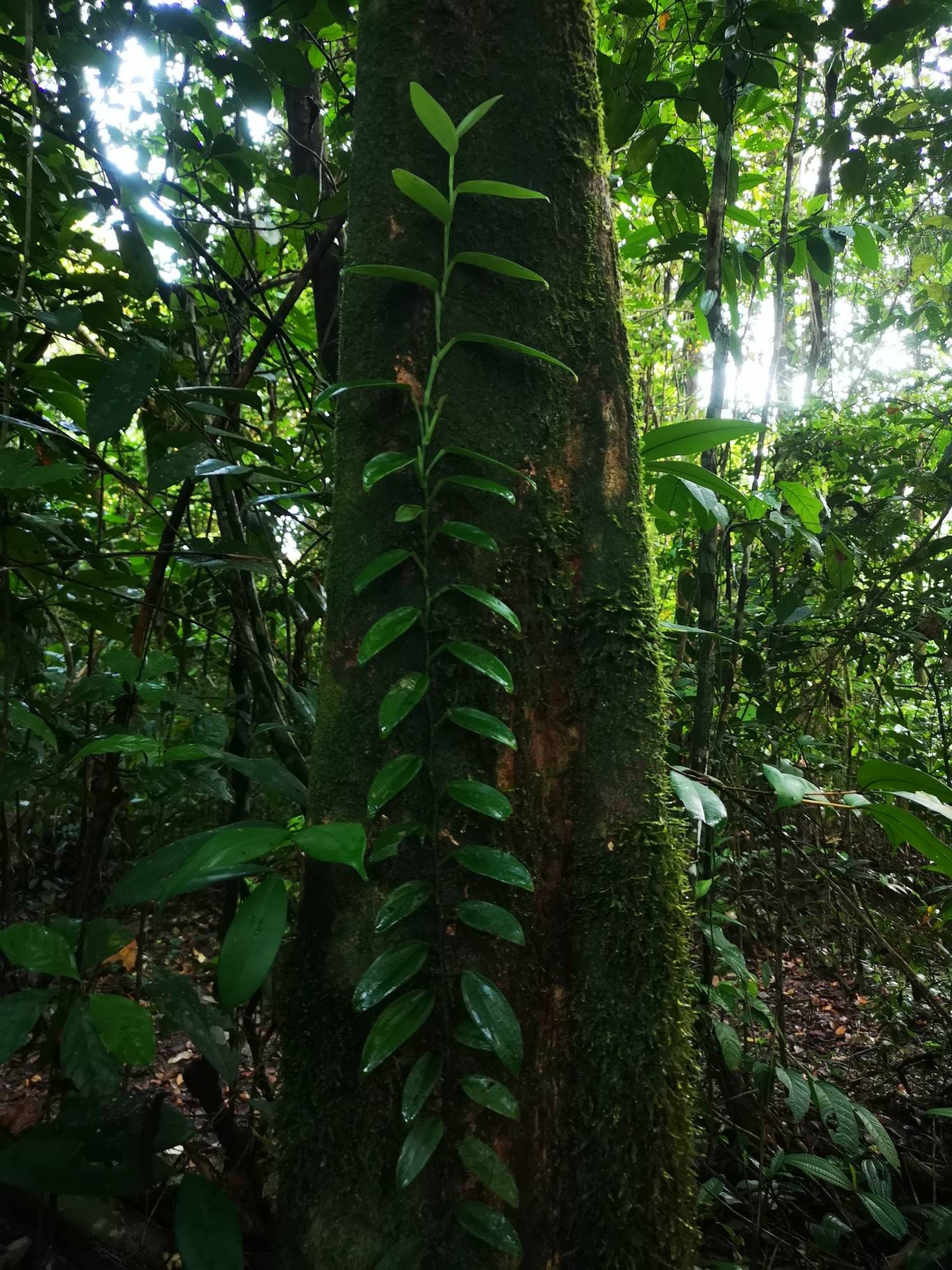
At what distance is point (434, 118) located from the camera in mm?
820

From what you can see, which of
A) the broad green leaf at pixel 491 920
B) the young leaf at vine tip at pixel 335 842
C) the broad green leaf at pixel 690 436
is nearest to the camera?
the young leaf at vine tip at pixel 335 842

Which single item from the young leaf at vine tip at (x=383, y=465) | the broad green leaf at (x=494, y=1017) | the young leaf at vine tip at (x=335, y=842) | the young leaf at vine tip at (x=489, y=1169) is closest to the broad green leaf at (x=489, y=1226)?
the young leaf at vine tip at (x=489, y=1169)

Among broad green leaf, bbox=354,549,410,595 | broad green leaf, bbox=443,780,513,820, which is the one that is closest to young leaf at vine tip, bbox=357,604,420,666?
broad green leaf, bbox=354,549,410,595

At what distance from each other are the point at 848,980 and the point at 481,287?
267 centimetres

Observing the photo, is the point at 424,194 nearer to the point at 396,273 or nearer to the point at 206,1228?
the point at 396,273

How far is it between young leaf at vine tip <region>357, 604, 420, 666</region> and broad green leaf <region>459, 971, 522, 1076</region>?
331mm

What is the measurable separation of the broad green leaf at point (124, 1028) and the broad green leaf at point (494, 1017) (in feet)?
1.03

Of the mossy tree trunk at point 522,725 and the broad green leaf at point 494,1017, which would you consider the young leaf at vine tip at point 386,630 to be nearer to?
the mossy tree trunk at point 522,725

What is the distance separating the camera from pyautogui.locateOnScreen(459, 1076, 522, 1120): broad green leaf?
727 mm

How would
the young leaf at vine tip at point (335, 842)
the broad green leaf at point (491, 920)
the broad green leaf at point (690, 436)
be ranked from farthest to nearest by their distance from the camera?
the broad green leaf at point (690, 436) < the broad green leaf at point (491, 920) < the young leaf at vine tip at point (335, 842)

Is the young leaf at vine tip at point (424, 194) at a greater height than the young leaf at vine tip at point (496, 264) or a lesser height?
greater

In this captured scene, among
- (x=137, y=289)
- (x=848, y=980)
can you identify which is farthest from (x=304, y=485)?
(x=848, y=980)

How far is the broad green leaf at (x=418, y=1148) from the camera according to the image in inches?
27.3

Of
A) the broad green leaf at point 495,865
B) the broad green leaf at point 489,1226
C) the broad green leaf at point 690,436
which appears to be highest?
the broad green leaf at point 690,436
